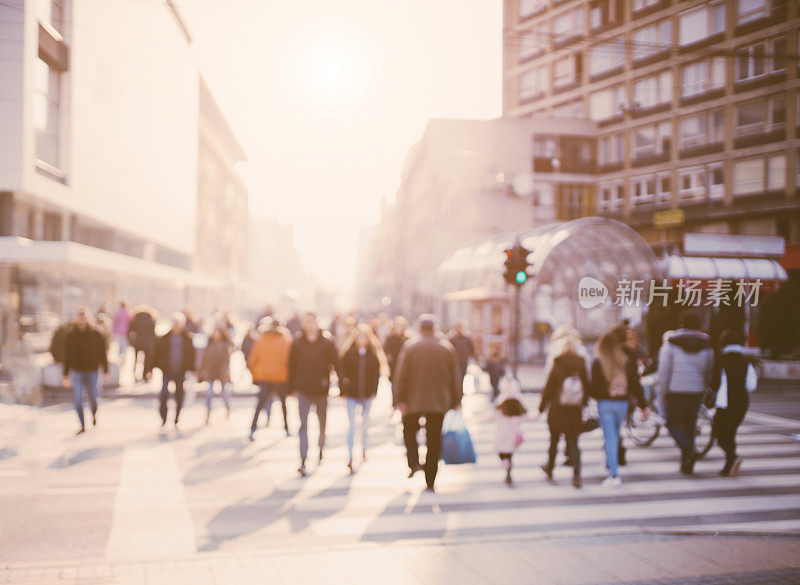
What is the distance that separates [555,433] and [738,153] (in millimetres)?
30320

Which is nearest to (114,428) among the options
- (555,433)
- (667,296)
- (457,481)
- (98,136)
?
(457,481)

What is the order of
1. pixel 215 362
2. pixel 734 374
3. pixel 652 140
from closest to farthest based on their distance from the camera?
pixel 734 374
pixel 215 362
pixel 652 140

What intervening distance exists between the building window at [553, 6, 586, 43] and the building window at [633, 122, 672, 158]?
6.46 m

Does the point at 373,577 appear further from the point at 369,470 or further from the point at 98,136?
the point at 98,136

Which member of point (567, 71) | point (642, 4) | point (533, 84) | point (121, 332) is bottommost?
point (121, 332)

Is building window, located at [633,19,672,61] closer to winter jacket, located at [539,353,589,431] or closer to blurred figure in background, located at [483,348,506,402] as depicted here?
blurred figure in background, located at [483,348,506,402]

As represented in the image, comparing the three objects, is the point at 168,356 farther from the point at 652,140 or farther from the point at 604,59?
the point at 604,59

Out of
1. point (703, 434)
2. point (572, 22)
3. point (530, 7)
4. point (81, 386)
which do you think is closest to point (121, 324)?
point (81, 386)

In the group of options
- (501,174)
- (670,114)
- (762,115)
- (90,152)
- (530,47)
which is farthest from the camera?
(530,47)

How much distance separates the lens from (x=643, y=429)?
1075cm

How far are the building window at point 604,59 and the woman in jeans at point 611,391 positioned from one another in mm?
34275

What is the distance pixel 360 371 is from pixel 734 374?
4.76 m

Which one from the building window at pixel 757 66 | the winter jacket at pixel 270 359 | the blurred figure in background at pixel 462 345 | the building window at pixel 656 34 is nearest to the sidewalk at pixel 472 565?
the winter jacket at pixel 270 359

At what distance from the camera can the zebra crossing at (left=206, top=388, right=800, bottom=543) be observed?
6.35m
